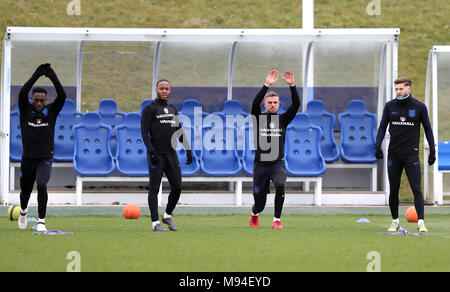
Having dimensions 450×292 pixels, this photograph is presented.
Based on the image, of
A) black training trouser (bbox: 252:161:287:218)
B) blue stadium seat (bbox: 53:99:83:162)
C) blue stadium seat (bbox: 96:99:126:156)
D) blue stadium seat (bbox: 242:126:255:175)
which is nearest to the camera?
black training trouser (bbox: 252:161:287:218)

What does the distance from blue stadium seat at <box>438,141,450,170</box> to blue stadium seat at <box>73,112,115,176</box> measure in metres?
6.66

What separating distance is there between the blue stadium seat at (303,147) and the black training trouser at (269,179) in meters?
5.44

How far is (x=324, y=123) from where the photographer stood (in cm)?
1889

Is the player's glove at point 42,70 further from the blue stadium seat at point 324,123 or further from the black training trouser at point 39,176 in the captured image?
the blue stadium seat at point 324,123

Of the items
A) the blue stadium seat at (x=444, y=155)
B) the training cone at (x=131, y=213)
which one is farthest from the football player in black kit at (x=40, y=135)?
the blue stadium seat at (x=444, y=155)

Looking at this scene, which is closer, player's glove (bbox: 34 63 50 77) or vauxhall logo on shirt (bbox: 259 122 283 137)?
player's glove (bbox: 34 63 50 77)

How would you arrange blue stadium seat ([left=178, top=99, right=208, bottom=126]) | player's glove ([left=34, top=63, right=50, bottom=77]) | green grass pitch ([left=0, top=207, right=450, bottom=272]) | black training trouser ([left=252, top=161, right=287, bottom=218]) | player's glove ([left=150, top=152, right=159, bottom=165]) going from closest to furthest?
green grass pitch ([left=0, top=207, right=450, bottom=272])
player's glove ([left=34, top=63, right=50, bottom=77])
player's glove ([left=150, top=152, right=159, bottom=165])
black training trouser ([left=252, top=161, right=287, bottom=218])
blue stadium seat ([left=178, top=99, right=208, bottom=126])

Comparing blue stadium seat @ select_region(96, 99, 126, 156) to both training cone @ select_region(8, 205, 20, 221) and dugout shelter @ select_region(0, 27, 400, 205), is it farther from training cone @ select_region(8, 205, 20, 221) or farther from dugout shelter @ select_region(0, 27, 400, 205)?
training cone @ select_region(8, 205, 20, 221)

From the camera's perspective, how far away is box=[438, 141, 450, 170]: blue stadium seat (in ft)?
59.4

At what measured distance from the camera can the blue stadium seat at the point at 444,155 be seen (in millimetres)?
18114

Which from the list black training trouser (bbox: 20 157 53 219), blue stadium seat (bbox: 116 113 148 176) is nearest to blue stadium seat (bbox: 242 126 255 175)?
blue stadium seat (bbox: 116 113 148 176)

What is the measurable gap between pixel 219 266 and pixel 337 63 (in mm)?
11881

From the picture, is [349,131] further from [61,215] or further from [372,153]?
[61,215]
